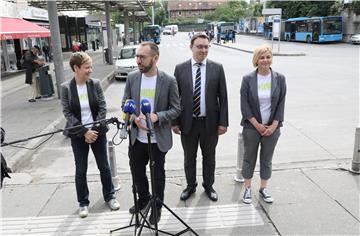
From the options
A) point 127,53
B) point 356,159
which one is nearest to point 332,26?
point 127,53

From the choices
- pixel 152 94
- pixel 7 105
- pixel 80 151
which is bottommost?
pixel 7 105

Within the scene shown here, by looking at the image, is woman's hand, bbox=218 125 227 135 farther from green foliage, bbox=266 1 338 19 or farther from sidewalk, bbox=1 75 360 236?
Result: green foliage, bbox=266 1 338 19

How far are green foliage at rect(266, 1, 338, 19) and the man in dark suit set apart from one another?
4501cm

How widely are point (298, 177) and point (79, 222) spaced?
2.90 m

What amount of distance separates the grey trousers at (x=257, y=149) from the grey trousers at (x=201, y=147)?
1.20 feet

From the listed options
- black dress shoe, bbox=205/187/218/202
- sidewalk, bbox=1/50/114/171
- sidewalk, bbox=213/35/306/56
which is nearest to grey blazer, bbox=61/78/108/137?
black dress shoe, bbox=205/187/218/202

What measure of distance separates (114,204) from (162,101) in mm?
1468

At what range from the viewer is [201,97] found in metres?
4.10

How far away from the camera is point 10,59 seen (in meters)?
21.9

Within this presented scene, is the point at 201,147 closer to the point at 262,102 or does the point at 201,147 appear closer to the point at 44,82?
the point at 262,102

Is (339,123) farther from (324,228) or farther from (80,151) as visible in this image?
(80,151)

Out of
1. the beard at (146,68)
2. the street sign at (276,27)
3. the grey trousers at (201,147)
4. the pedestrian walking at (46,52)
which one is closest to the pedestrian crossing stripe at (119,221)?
the grey trousers at (201,147)

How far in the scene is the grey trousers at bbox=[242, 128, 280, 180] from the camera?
4.22 meters

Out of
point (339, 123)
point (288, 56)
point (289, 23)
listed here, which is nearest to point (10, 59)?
point (288, 56)
